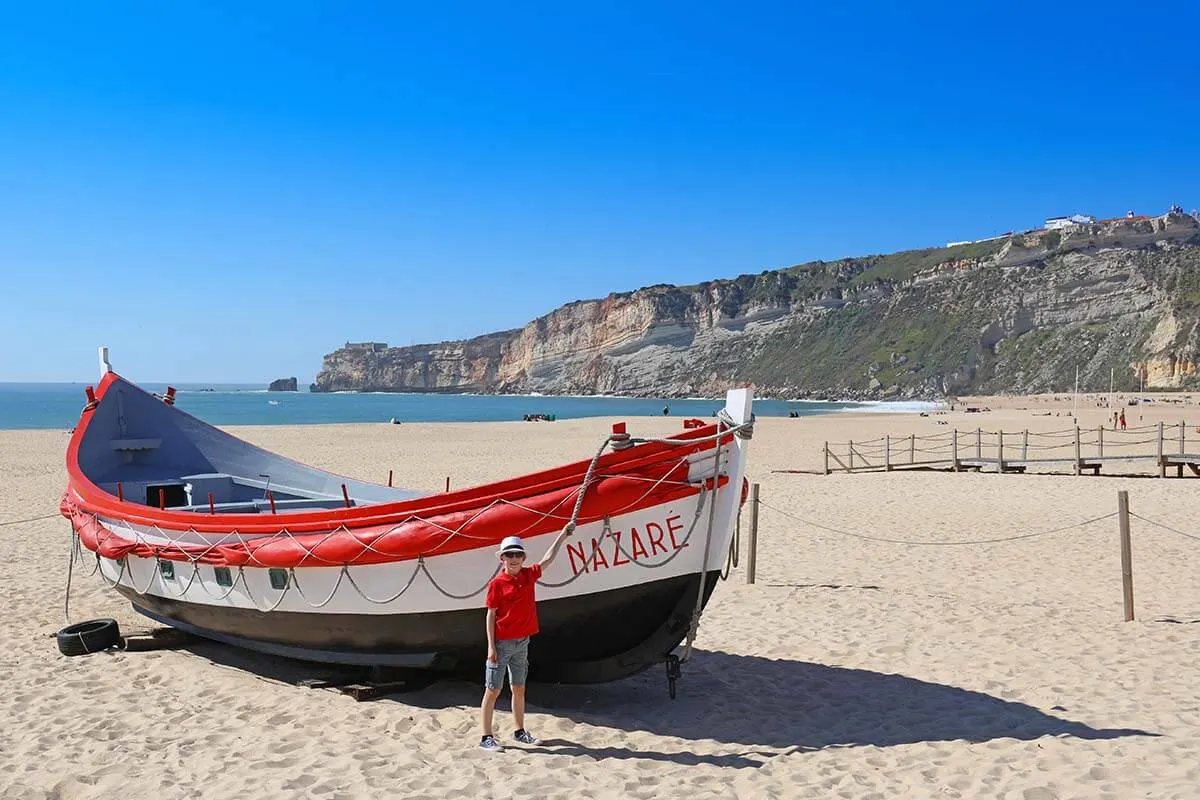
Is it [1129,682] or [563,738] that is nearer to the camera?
[563,738]

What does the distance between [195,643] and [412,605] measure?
10.6 feet

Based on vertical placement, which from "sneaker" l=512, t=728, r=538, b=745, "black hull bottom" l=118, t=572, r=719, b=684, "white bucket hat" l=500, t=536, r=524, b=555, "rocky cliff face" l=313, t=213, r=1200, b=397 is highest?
"rocky cliff face" l=313, t=213, r=1200, b=397

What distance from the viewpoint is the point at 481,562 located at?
563cm

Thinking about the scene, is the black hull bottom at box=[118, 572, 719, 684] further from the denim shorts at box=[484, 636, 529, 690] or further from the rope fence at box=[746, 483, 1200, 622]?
the rope fence at box=[746, 483, 1200, 622]

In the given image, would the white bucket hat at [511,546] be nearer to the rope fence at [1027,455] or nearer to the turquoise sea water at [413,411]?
the rope fence at [1027,455]

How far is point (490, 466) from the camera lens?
26.1 m

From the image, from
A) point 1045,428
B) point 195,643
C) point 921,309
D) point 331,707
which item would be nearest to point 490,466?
point 195,643

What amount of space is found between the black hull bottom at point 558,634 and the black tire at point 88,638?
2233 mm

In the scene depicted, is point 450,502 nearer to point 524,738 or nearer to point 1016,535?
point 524,738

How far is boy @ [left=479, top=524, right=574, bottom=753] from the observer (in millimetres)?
5211

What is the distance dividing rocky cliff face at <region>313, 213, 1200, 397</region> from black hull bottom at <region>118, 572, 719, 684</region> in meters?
85.0

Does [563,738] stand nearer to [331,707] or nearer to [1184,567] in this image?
[331,707]

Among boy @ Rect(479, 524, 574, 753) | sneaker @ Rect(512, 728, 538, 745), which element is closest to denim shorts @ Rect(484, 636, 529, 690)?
boy @ Rect(479, 524, 574, 753)

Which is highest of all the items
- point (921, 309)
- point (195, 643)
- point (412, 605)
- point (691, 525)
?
point (921, 309)
